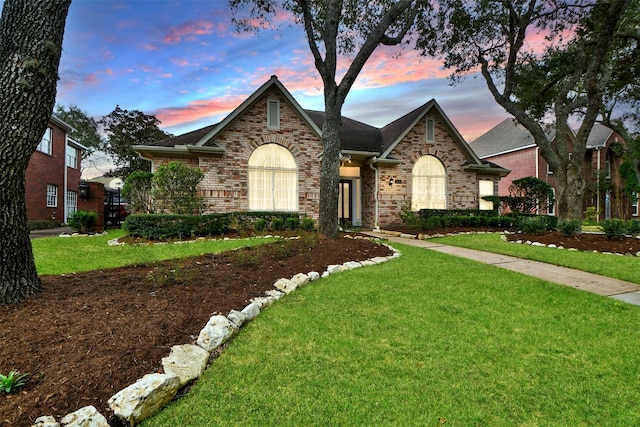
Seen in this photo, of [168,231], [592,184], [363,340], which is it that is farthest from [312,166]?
[592,184]

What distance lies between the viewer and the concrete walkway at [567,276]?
440cm

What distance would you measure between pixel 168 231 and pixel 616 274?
10.2 m

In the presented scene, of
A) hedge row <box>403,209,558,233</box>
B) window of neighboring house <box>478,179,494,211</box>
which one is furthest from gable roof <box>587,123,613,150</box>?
hedge row <box>403,209,558,233</box>

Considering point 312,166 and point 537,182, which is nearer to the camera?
point 312,166

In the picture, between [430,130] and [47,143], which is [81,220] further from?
[430,130]

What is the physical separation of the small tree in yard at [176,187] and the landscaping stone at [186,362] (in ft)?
28.1

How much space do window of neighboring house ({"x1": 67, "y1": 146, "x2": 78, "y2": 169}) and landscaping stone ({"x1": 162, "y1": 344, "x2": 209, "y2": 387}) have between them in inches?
936

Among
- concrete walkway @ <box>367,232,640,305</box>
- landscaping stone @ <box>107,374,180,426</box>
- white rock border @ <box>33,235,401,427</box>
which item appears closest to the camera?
white rock border @ <box>33,235,401,427</box>

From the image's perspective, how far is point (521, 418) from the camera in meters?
1.90

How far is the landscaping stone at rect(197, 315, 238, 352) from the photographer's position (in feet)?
8.82

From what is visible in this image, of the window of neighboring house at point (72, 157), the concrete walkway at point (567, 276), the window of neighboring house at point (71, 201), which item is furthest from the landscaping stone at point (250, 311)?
the window of neighboring house at point (72, 157)

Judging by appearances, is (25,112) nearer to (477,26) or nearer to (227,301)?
(227,301)

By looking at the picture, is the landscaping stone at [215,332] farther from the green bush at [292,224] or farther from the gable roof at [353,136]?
the gable roof at [353,136]

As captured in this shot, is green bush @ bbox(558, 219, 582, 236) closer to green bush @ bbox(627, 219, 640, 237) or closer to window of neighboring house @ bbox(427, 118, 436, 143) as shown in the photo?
green bush @ bbox(627, 219, 640, 237)
